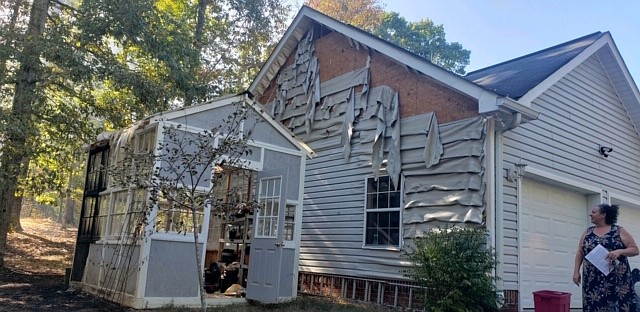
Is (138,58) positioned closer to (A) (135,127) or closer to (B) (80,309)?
(A) (135,127)

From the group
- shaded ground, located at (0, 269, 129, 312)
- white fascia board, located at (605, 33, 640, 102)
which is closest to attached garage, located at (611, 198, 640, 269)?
white fascia board, located at (605, 33, 640, 102)

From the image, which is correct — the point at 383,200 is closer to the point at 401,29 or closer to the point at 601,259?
the point at 601,259

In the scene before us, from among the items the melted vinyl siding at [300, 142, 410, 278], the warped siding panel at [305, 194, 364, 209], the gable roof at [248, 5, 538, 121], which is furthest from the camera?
the warped siding panel at [305, 194, 364, 209]

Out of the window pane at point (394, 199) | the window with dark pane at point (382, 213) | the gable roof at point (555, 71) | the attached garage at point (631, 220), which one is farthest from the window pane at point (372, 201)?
the attached garage at point (631, 220)

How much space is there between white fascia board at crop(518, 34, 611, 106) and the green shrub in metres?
2.17

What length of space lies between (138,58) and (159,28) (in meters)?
2.51

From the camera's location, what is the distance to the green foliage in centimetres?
2845

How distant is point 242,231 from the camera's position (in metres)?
10.2

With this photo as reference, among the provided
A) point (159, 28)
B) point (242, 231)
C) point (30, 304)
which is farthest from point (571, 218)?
point (159, 28)

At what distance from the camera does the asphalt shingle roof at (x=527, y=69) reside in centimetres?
762

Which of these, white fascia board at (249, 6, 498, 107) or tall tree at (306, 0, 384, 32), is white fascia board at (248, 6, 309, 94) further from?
tall tree at (306, 0, 384, 32)

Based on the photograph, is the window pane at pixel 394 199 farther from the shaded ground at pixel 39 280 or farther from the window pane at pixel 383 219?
the shaded ground at pixel 39 280

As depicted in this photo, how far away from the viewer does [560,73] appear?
26.7ft

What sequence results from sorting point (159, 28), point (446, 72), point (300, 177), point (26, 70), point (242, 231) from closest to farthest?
point (446, 72) → point (300, 177) → point (242, 231) → point (26, 70) → point (159, 28)
